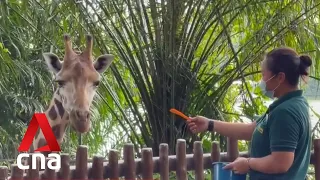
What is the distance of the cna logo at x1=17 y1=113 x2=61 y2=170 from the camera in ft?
8.11

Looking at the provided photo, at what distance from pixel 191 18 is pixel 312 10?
0.93 m

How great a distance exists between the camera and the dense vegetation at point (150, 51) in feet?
11.9

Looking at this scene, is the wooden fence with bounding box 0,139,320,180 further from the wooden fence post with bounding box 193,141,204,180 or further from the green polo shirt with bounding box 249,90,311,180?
the green polo shirt with bounding box 249,90,311,180

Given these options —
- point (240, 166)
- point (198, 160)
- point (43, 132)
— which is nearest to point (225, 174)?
point (240, 166)

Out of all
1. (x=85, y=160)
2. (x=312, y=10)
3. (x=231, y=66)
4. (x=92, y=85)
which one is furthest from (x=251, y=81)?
(x=92, y=85)

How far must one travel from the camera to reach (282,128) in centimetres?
223

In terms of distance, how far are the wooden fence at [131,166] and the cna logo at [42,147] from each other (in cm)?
5

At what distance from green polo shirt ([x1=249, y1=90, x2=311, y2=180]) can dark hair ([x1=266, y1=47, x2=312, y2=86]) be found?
63 millimetres

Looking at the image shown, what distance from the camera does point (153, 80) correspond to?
3797mm

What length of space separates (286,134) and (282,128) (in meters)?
0.03

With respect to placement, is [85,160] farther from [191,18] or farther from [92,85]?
[191,18]

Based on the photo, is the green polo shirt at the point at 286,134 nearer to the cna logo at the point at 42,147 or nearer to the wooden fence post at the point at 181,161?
the cna logo at the point at 42,147

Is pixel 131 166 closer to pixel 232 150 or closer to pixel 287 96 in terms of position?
pixel 232 150

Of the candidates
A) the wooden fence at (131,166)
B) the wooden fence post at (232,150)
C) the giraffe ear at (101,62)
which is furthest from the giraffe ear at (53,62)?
the wooden fence post at (232,150)
